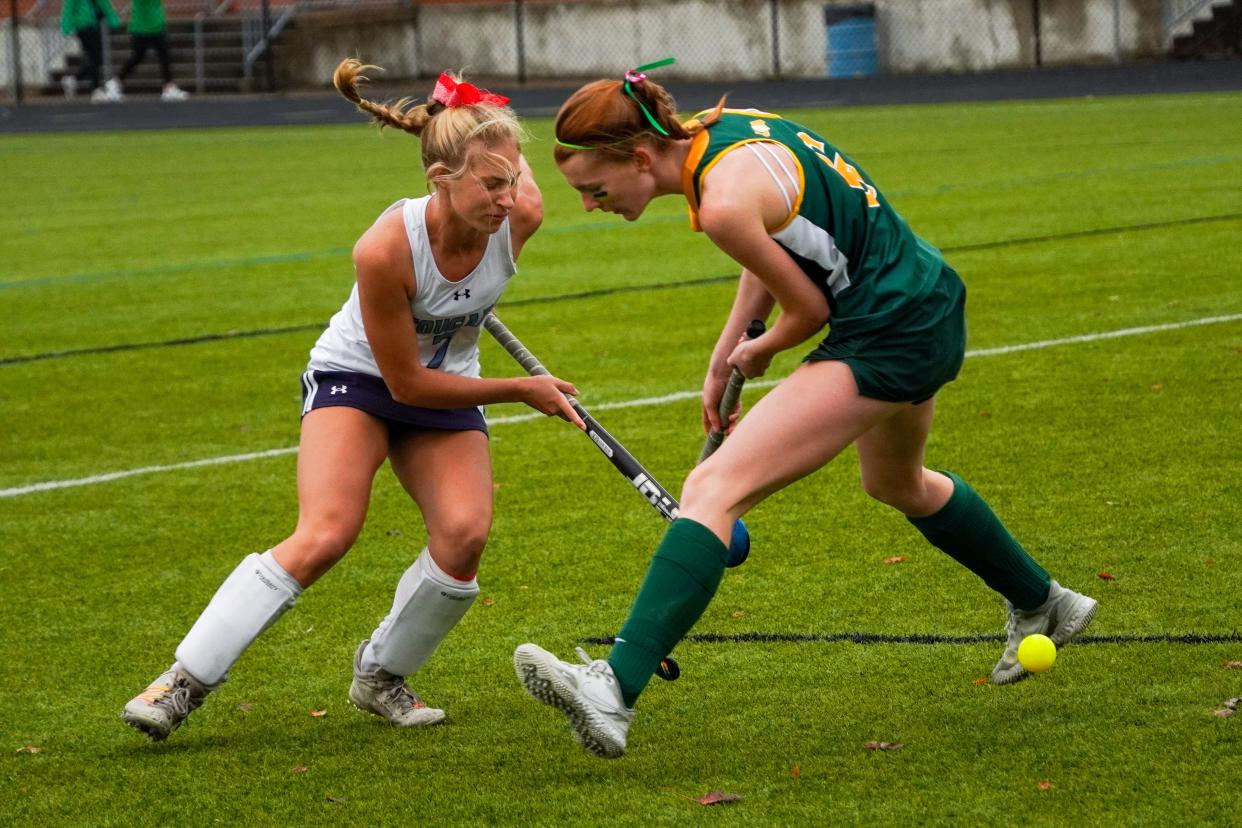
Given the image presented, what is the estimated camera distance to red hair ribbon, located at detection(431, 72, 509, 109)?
444cm

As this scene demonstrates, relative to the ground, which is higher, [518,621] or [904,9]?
[904,9]

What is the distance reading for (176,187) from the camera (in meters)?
19.9

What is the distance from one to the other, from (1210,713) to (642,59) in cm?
3050

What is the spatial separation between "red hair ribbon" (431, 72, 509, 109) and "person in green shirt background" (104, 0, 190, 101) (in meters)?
30.2

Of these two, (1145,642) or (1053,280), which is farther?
(1053,280)

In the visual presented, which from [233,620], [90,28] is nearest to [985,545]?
[233,620]

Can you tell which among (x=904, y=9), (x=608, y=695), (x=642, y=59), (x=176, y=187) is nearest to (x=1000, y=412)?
(x=608, y=695)

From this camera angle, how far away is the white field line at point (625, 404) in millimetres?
7578

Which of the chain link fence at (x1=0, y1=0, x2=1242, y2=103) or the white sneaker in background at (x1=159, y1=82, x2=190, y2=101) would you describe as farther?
the white sneaker in background at (x1=159, y1=82, x2=190, y2=101)

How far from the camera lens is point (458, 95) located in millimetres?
4445

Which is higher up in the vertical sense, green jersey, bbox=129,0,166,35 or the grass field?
green jersey, bbox=129,0,166,35

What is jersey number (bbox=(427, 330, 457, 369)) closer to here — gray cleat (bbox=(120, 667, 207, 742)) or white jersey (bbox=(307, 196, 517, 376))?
white jersey (bbox=(307, 196, 517, 376))

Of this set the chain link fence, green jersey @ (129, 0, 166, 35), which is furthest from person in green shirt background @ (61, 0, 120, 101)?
green jersey @ (129, 0, 166, 35)

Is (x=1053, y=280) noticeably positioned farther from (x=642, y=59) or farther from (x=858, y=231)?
(x=642, y=59)
